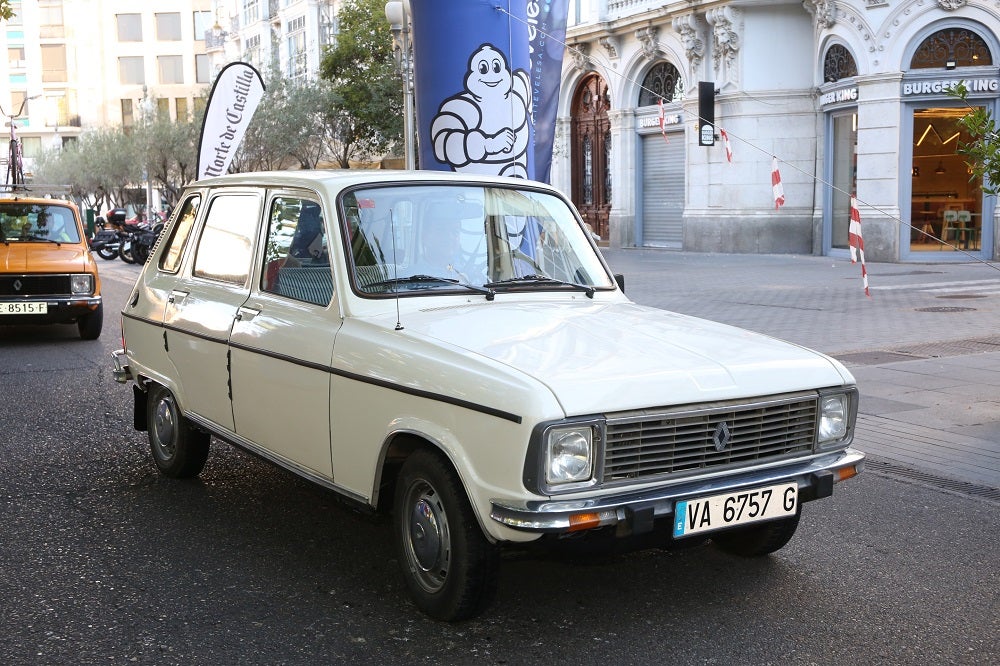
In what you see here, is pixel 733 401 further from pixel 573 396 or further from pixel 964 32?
pixel 964 32

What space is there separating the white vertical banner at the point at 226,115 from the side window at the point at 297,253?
12.7 metres

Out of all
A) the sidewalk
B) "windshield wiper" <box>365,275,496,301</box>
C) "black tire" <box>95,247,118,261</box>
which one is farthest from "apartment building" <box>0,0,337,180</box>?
"windshield wiper" <box>365,275,496,301</box>

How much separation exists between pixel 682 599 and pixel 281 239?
237cm

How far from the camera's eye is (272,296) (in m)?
5.11

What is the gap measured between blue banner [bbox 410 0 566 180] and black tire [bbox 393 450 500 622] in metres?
6.45

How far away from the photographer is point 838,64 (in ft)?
82.5

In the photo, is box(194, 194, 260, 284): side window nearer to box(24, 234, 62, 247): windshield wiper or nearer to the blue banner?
the blue banner

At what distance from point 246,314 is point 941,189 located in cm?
2156

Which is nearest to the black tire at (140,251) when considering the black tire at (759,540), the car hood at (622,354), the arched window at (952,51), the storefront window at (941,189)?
the storefront window at (941,189)

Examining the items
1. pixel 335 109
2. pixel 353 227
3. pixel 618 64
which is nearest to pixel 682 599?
pixel 353 227

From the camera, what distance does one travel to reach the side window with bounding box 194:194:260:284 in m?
5.45

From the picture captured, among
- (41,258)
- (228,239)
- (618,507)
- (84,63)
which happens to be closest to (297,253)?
(228,239)

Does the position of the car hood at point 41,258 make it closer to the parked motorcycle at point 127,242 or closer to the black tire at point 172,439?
the black tire at point 172,439

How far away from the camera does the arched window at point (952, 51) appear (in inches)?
897
